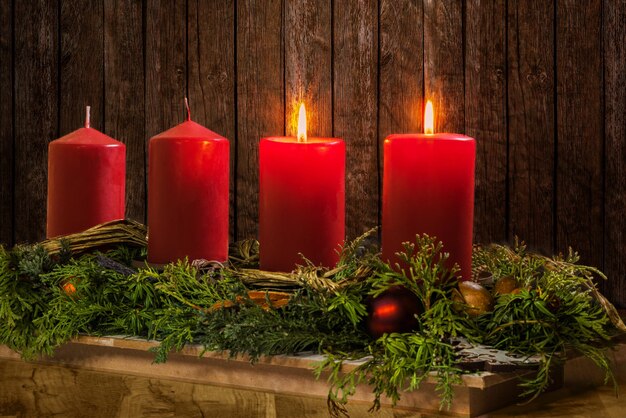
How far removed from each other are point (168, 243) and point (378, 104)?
718mm

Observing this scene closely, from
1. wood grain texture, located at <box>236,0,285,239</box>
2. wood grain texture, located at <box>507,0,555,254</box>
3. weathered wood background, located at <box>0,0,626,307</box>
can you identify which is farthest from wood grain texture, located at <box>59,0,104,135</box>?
wood grain texture, located at <box>507,0,555,254</box>

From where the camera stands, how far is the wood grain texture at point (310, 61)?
5.18 ft

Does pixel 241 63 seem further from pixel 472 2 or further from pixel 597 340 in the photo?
pixel 597 340

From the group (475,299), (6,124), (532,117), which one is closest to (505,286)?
(475,299)

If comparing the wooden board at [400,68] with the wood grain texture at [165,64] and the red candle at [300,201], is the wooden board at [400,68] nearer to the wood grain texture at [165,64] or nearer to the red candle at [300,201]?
the wood grain texture at [165,64]

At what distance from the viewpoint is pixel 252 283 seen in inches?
33.9

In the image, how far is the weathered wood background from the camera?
149cm

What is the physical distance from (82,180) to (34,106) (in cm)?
75

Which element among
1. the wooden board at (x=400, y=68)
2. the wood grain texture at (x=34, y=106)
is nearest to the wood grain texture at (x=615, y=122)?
the wooden board at (x=400, y=68)

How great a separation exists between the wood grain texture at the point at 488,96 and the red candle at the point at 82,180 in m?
0.68

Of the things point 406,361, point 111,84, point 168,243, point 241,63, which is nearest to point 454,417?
point 406,361

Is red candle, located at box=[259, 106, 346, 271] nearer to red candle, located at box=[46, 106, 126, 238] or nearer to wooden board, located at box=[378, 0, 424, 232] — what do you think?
red candle, located at box=[46, 106, 126, 238]

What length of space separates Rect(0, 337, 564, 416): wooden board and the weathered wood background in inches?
31.8

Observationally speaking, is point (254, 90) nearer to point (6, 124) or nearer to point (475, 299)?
point (6, 124)
